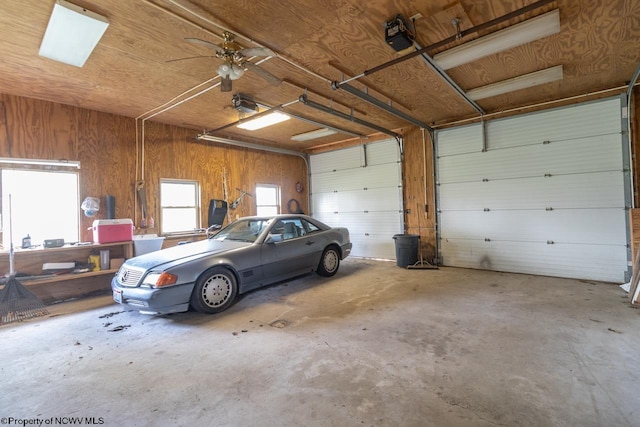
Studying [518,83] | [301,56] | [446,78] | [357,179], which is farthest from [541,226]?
[301,56]

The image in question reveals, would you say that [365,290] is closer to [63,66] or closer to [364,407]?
[364,407]

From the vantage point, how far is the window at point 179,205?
18.6 feet

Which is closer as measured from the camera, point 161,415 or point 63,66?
point 161,415

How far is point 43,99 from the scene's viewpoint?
14.0 feet

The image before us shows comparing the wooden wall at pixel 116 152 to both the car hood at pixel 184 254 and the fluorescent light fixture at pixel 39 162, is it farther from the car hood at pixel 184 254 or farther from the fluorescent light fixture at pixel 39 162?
the car hood at pixel 184 254

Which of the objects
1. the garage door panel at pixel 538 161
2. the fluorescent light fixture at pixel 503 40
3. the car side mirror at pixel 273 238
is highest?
the fluorescent light fixture at pixel 503 40

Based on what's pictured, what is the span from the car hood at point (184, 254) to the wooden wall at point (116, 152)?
1915 mm

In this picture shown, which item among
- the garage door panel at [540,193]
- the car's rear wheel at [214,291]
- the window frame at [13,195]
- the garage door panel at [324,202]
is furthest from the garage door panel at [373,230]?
the window frame at [13,195]

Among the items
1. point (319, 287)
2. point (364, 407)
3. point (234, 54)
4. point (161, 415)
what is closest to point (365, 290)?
point (319, 287)

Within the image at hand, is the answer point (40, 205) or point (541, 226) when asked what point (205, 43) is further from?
point (541, 226)

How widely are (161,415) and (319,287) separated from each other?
2.97 meters

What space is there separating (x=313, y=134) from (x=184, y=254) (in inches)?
162

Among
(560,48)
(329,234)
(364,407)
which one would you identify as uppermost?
(560,48)

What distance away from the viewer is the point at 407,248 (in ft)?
19.5
